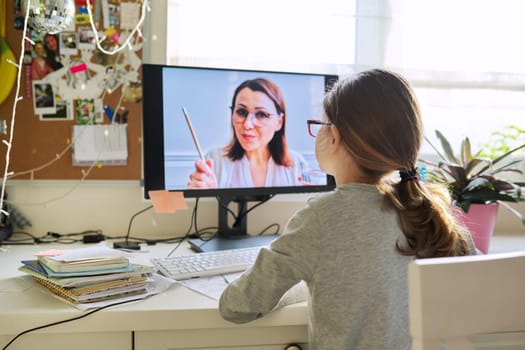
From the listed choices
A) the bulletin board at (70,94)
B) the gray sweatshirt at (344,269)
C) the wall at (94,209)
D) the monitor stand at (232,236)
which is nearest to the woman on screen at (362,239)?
the gray sweatshirt at (344,269)

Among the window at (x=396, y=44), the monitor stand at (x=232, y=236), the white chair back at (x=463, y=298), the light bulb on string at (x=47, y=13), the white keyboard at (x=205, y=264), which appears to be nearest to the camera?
the white chair back at (x=463, y=298)

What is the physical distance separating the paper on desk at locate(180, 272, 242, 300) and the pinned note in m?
0.28

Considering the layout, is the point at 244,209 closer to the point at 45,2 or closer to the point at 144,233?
the point at 144,233

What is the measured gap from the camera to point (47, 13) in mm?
1381

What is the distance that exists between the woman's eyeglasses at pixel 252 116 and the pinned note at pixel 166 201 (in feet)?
0.89

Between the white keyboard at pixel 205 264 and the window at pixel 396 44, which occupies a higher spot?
the window at pixel 396 44

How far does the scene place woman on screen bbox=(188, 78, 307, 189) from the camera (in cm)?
149

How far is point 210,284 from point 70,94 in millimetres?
843

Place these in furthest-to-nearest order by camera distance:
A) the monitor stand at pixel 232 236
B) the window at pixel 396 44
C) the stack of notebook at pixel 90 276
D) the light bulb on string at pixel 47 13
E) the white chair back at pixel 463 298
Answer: the window at pixel 396 44 < the monitor stand at pixel 232 236 < the light bulb on string at pixel 47 13 < the stack of notebook at pixel 90 276 < the white chair back at pixel 463 298

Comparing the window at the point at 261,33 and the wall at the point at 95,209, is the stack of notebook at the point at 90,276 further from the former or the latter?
the window at the point at 261,33

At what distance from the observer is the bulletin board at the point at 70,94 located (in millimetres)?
1633

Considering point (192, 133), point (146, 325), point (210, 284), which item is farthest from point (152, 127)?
point (146, 325)

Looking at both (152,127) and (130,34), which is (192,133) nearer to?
(152,127)

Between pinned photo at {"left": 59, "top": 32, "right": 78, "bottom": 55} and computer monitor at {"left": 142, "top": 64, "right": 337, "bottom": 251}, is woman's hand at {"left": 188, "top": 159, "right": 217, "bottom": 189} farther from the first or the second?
pinned photo at {"left": 59, "top": 32, "right": 78, "bottom": 55}
